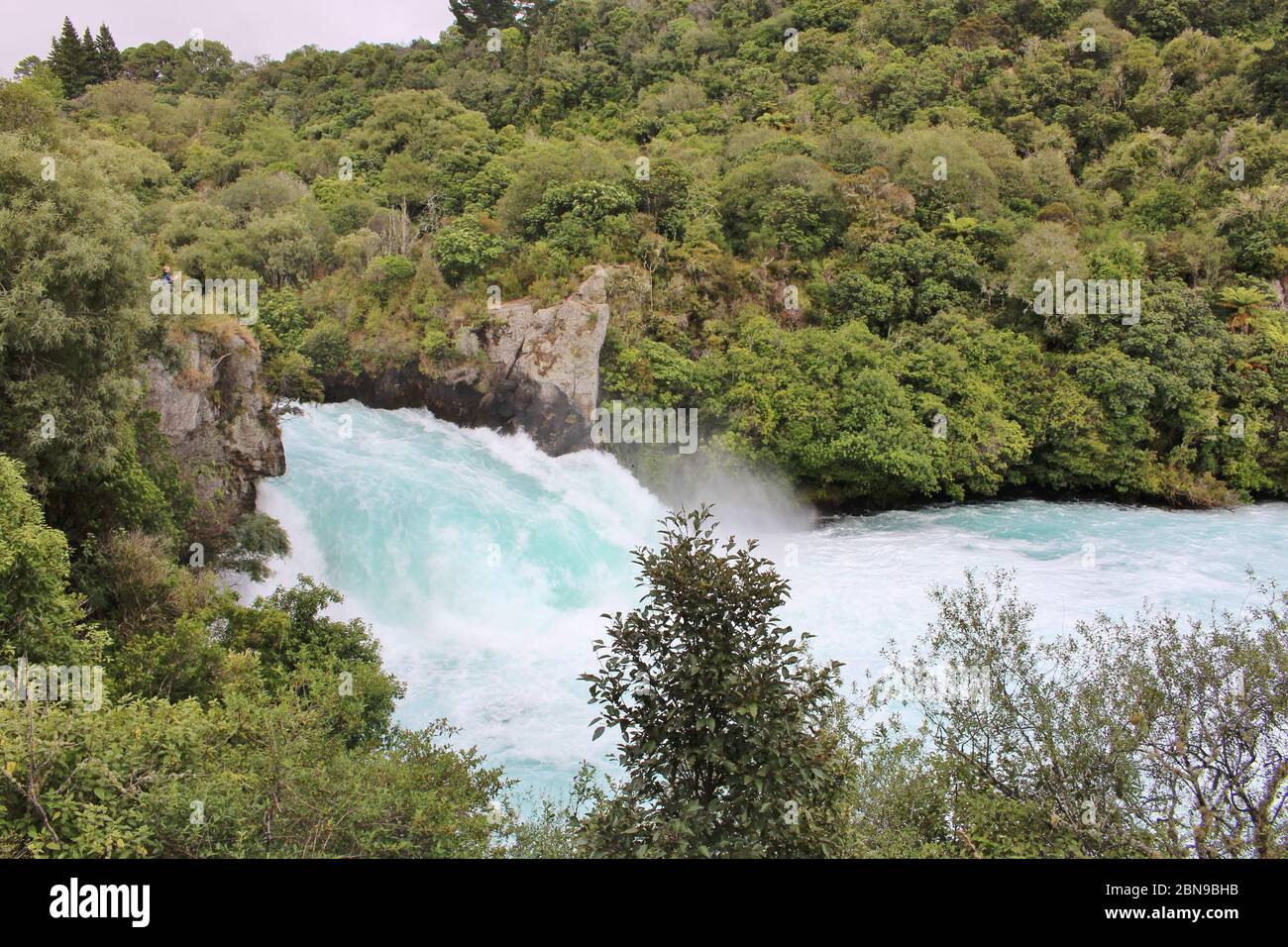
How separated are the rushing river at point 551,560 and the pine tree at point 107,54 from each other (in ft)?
142

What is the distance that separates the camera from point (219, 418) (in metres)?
16.8

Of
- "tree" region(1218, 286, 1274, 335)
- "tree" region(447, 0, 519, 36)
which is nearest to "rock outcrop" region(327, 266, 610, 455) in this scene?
"tree" region(1218, 286, 1274, 335)

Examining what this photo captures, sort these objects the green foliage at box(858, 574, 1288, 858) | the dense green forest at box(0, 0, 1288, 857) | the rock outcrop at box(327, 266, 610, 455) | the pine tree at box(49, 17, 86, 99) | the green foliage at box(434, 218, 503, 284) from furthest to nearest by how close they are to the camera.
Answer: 1. the pine tree at box(49, 17, 86, 99)
2. the green foliage at box(434, 218, 503, 284)
3. the rock outcrop at box(327, 266, 610, 455)
4. the green foliage at box(858, 574, 1288, 858)
5. the dense green forest at box(0, 0, 1288, 857)

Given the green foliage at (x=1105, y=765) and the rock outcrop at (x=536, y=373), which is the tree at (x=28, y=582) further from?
the rock outcrop at (x=536, y=373)

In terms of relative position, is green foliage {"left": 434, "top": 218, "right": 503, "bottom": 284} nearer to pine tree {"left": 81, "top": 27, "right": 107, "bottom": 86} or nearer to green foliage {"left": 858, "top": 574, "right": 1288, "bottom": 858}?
green foliage {"left": 858, "top": 574, "right": 1288, "bottom": 858}

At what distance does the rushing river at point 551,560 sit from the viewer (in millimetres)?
15508

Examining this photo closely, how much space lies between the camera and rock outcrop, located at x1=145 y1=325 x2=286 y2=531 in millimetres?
15422

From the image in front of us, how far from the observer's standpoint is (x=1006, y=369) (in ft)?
83.1

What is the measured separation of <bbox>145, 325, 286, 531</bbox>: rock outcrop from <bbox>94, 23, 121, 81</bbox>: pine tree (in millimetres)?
47667

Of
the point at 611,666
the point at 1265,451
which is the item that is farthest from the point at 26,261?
the point at 1265,451

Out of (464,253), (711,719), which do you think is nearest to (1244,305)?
(464,253)

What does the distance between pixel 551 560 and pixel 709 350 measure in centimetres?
921

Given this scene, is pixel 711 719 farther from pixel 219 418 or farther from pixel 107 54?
pixel 107 54
